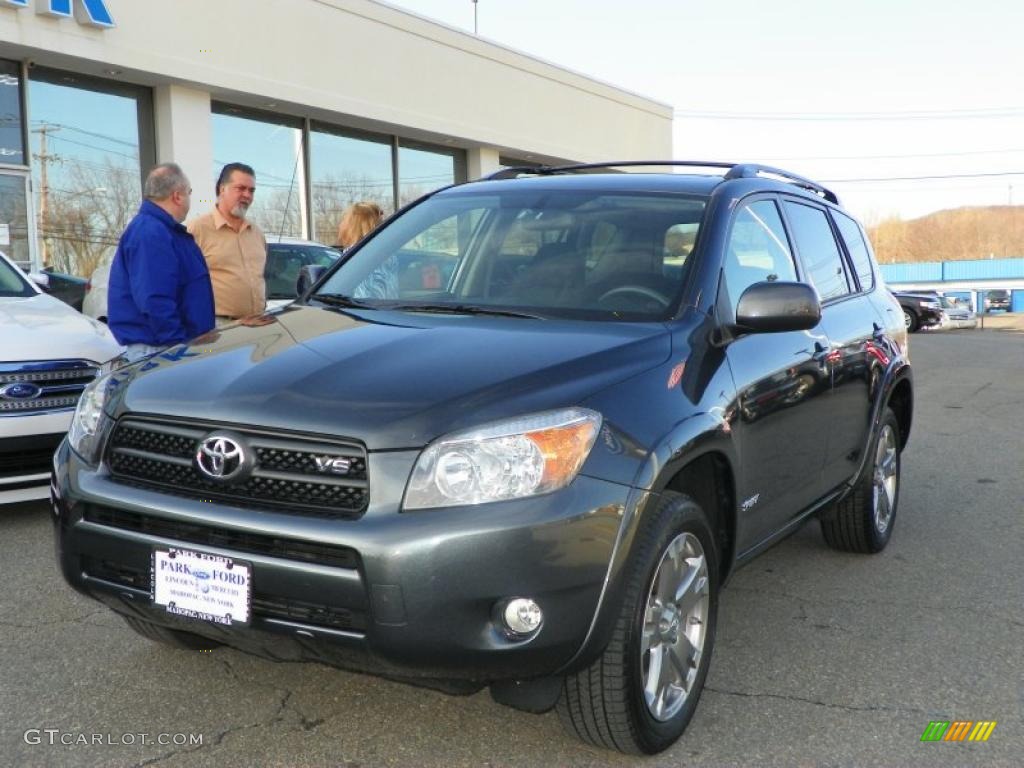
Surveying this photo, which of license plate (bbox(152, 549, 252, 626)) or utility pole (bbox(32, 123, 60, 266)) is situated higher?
utility pole (bbox(32, 123, 60, 266))

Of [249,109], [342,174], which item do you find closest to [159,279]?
[249,109]

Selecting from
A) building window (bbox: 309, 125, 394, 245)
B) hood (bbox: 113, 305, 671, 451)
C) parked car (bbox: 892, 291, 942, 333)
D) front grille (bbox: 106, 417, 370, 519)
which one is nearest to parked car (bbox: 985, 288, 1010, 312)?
parked car (bbox: 892, 291, 942, 333)

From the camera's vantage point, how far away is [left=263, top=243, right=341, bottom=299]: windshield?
956cm

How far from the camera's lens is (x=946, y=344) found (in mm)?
23359

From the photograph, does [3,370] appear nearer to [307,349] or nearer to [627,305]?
[307,349]

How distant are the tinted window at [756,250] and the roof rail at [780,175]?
0.14 meters

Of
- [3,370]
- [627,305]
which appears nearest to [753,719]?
[627,305]

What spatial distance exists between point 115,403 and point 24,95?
12.7 meters

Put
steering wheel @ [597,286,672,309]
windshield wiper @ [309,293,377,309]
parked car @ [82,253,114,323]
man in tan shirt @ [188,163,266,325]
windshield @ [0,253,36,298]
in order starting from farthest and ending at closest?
parked car @ [82,253,114,323]
windshield @ [0,253,36,298]
man in tan shirt @ [188,163,266,325]
windshield wiper @ [309,293,377,309]
steering wheel @ [597,286,672,309]

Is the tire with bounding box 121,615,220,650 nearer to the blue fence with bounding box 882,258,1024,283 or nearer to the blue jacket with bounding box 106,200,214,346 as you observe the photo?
the blue jacket with bounding box 106,200,214,346

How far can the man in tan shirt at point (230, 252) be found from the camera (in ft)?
19.7

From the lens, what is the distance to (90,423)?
3215 mm

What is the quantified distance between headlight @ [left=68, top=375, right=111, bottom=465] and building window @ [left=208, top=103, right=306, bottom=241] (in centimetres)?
1412

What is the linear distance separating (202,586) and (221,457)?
1.10 feet
